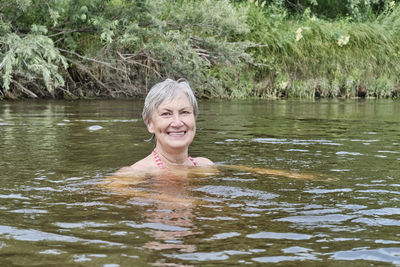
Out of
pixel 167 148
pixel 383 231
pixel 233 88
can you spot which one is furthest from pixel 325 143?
pixel 233 88

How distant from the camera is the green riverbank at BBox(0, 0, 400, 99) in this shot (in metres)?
14.4

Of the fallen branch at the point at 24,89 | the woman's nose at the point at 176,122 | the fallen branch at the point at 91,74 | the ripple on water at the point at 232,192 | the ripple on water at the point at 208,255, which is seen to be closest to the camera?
the ripple on water at the point at 208,255

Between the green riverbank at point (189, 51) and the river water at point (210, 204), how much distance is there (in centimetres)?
584

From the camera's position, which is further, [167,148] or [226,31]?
[226,31]

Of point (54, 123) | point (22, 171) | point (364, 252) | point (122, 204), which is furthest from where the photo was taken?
point (54, 123)

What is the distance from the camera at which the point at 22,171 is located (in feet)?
18.7

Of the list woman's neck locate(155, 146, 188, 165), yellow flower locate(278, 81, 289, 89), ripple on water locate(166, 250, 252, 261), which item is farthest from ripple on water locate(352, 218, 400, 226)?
yellow flower locate(278, 81, 289, 89)

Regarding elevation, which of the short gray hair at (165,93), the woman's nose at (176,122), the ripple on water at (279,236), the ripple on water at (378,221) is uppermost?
the short gray hair at (165,93)

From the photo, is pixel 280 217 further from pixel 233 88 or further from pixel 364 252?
pixel 233 88

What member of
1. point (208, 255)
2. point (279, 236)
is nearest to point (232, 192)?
point (279, 236)

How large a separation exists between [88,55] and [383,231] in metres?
12.8

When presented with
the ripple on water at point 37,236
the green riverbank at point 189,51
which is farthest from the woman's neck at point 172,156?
the green riverbank at point 189,51

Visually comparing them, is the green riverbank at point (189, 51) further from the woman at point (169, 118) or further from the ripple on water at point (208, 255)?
the ripple on water at point (208, 255)

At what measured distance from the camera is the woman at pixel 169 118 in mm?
5633
